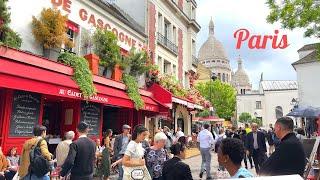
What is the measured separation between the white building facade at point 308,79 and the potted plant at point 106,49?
28.9 m

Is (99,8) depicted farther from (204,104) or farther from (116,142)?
(204,104)

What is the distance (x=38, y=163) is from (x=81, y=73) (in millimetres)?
5573

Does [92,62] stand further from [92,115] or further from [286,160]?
[286,160]

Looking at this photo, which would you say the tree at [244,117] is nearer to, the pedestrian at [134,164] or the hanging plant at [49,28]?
the hanging plant at [49,28]

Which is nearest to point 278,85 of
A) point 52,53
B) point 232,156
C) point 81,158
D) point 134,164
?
point 52,53

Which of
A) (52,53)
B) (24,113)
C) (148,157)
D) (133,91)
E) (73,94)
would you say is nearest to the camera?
(148,157)

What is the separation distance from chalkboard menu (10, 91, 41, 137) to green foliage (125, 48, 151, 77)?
614 cm

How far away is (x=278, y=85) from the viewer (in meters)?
88.7

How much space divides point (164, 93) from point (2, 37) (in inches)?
365

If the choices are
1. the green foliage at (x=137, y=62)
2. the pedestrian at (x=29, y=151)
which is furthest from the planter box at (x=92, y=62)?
the pedestrian at (x=29, y=151)

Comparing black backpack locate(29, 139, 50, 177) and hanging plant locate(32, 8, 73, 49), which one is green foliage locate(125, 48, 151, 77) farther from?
black backpack locate(29, 139, 50, 177)

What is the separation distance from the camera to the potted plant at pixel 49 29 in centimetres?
1073

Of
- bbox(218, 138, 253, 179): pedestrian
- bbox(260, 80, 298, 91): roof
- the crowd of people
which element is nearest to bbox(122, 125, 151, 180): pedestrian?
the crowd of people

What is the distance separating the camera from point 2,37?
29.7 ft
